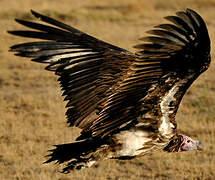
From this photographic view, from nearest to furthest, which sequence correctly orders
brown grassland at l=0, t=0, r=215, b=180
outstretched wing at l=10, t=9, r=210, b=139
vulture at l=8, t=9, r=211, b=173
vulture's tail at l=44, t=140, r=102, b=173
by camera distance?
vulture at l=8, t=9, r=211, b=173 → outstretched wing at l=10, t=9, r=210, b=139 → vulture's tail at l=44, t=140, r=102, b=173 → brown grassland at l=0, t=0, r=215, b=180

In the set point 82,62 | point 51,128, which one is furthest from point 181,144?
point 51,128

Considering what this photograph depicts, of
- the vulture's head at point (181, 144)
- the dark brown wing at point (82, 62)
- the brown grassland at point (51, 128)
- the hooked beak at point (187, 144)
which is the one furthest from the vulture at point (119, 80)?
the brown grassland at point (51, 128)

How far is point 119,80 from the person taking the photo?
5180 millimetres

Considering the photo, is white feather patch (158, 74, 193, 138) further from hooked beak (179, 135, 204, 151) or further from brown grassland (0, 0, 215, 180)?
brown grassland (0, 0, 215, 180)

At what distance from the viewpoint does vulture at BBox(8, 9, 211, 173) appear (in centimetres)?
469

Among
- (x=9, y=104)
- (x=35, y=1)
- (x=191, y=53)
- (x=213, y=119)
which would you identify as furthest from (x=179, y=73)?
(x=35, y=1)

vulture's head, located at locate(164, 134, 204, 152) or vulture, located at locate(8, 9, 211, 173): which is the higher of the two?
vulture, located at locate(8, 9, 211, 173)

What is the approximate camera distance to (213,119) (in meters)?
9.61

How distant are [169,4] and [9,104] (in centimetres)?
1554

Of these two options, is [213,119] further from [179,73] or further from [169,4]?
[169,4]

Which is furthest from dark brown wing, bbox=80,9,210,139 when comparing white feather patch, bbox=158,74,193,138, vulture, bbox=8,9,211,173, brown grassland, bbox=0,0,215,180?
brown grassland, bbox=0,0,215,180

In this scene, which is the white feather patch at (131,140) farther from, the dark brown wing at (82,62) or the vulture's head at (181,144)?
the dark brown wing at (82,62)

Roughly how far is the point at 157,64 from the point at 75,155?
132 cm

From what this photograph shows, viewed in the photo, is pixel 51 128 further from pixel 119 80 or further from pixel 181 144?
pixel 119 80
